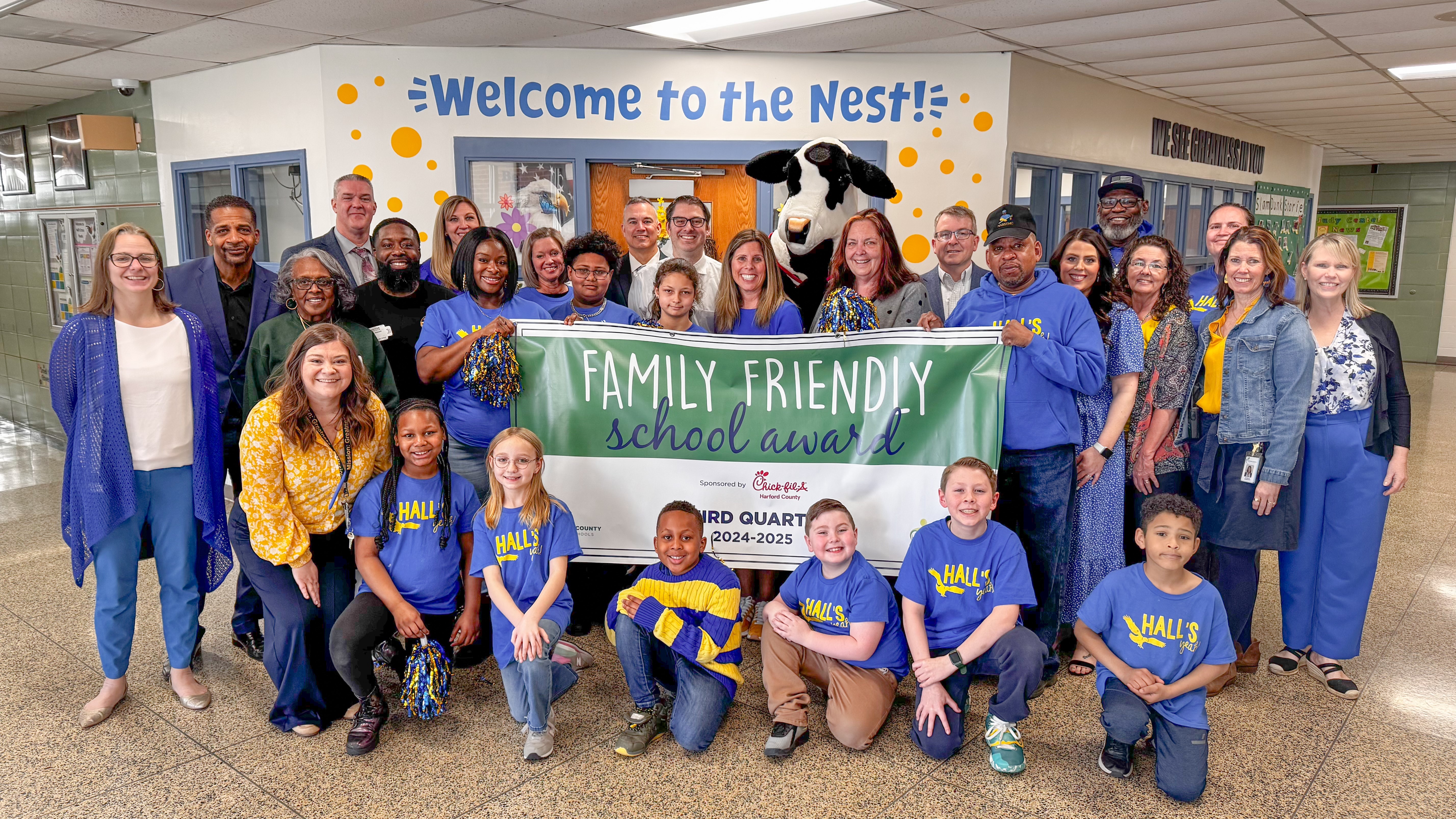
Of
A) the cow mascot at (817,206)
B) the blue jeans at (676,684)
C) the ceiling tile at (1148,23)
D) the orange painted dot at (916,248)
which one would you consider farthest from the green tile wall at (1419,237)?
the blue jeans at (676,684)

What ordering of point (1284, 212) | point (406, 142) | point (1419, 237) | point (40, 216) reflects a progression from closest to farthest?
point (406, 142)
point (40, 216)
point (1284, 212)
point (1419, 237)

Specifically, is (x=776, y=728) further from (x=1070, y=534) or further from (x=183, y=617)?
(x=183, y=617)

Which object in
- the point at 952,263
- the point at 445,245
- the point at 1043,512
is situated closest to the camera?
the point at 1043,512

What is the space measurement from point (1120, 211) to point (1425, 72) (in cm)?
421

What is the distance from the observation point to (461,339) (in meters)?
3.26

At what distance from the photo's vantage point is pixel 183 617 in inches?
120

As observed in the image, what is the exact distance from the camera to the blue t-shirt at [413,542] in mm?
2889

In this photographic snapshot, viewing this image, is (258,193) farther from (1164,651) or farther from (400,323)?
(1164,651)

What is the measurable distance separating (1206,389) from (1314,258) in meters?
0.53

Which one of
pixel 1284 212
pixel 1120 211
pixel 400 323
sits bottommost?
pixel 400 323

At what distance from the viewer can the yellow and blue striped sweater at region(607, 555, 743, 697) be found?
277 centimetres

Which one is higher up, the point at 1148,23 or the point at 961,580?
the point at 1148,23

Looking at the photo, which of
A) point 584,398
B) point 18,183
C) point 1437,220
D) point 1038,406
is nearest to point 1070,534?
point 1038,406

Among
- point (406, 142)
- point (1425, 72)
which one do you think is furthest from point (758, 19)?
point (1425, 72)
